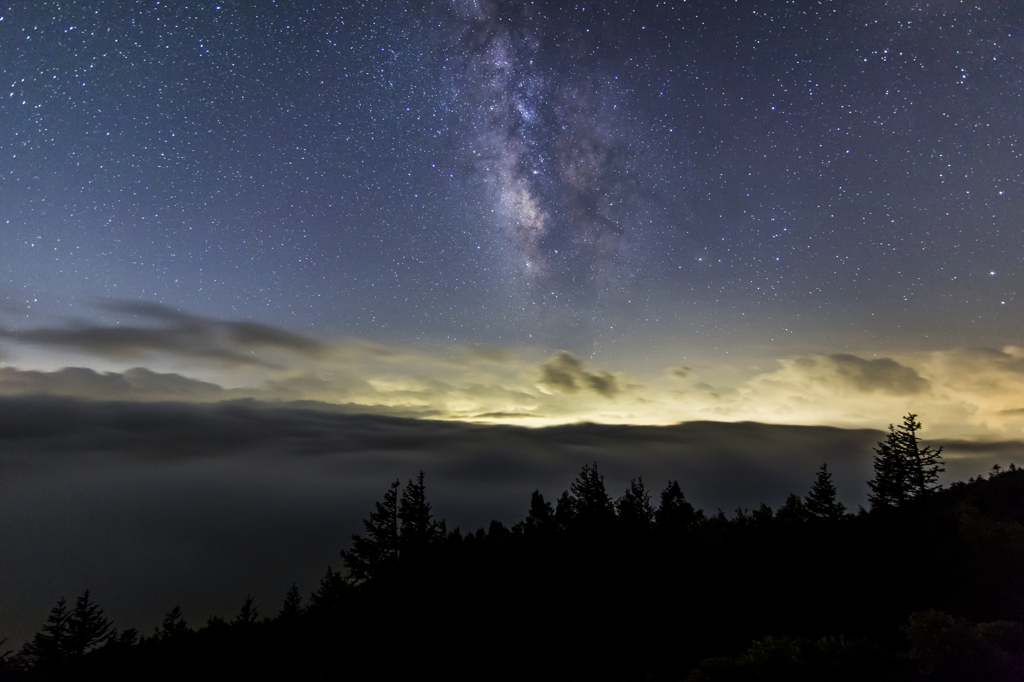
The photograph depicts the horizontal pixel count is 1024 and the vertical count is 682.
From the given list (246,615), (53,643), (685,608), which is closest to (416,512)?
(246,615)

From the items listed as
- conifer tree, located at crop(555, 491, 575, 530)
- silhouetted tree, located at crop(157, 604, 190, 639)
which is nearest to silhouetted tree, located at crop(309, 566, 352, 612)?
silhouetted tree, located at crop(157, 604, 190, 639)

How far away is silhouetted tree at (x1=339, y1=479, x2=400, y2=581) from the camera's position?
143ft

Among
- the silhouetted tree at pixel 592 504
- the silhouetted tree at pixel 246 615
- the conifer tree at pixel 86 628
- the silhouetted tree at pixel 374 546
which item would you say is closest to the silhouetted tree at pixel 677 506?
the silhouetted tree at pixel 592 504

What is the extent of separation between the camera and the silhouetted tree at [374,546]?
43500 mm

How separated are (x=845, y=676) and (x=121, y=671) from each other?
165ft

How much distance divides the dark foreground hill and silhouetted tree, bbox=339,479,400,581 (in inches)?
205

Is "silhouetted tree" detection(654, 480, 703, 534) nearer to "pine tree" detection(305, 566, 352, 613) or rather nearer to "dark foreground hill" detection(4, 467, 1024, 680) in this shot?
"dark foreground hill" detection(4, 467, 1024, 680)

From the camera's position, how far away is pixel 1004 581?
69.2 feet

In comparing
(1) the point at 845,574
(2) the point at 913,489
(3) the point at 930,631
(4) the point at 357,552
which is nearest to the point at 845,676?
(3) the point at 930,631

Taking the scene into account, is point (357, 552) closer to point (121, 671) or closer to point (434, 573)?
point (434, 573)

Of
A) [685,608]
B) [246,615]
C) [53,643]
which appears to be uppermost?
[685,608]

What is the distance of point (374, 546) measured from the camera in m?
43.8

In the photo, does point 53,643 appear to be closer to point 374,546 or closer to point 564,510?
point 374,546

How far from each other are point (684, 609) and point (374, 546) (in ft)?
97.1
